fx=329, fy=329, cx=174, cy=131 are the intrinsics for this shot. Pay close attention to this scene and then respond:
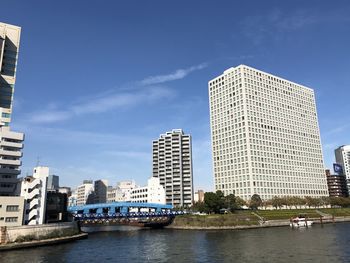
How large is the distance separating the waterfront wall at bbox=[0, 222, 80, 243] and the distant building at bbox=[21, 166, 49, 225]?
716cm

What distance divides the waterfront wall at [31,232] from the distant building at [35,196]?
716 centimetres

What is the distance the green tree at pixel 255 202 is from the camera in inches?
7175

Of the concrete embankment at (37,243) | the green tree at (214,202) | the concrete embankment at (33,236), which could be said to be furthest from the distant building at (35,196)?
the green tree at (214,202)

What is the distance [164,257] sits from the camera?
69.6 meters

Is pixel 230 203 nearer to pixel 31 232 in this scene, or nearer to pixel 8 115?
pixel 31 232

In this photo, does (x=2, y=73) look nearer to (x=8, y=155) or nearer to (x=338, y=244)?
(x=8, y=155)

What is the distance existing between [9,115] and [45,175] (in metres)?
40.3

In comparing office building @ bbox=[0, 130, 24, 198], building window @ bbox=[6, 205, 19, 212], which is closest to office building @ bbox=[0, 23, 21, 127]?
office building @ bbox=[0, 130, 24, 198]

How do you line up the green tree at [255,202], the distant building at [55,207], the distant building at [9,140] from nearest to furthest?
the distant building at [9,140] → the distant building at [55,207] → the green tree at [255,202]

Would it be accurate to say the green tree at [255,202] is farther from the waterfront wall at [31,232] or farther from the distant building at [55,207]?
the waterfront wall at [31,232]

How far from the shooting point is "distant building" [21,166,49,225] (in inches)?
3969

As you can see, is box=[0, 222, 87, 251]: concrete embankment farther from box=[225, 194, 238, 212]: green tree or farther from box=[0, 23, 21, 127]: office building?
box=[225, 194, 238, 212]: green tree

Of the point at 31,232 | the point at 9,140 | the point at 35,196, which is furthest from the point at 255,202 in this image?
the point at 9,140

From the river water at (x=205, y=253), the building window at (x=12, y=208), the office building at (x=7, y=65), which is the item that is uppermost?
the office building at (x=7, y=65)
